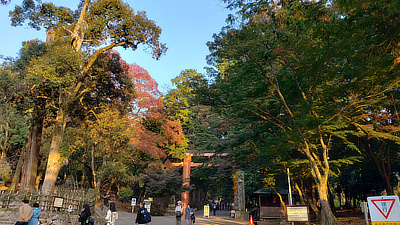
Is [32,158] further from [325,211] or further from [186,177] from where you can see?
[325,211]

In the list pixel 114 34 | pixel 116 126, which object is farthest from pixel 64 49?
pixel 116 126

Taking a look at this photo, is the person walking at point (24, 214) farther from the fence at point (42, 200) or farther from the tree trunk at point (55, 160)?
the tree trunk at point (55, 160)

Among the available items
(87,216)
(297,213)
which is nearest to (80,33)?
(87,216)

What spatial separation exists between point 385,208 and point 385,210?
0.11 feet

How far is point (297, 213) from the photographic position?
1022cm

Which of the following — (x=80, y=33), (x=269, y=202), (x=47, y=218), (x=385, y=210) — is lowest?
(x=47, y=218)

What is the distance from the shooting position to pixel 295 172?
53.0 ft

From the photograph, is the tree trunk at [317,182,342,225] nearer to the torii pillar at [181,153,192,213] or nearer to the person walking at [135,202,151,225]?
the person walking at [135,202,151,225]

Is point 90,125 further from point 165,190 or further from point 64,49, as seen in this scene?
point 165,190

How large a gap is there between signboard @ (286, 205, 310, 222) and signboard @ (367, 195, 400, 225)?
6.10 meters

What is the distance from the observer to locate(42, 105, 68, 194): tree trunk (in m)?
13.6

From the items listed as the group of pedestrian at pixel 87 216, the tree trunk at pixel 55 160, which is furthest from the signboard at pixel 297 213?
the tree trunk at pixel 55 160

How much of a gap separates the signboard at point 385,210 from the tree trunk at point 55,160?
13821 millimetres

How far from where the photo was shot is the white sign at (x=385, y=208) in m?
4.32
